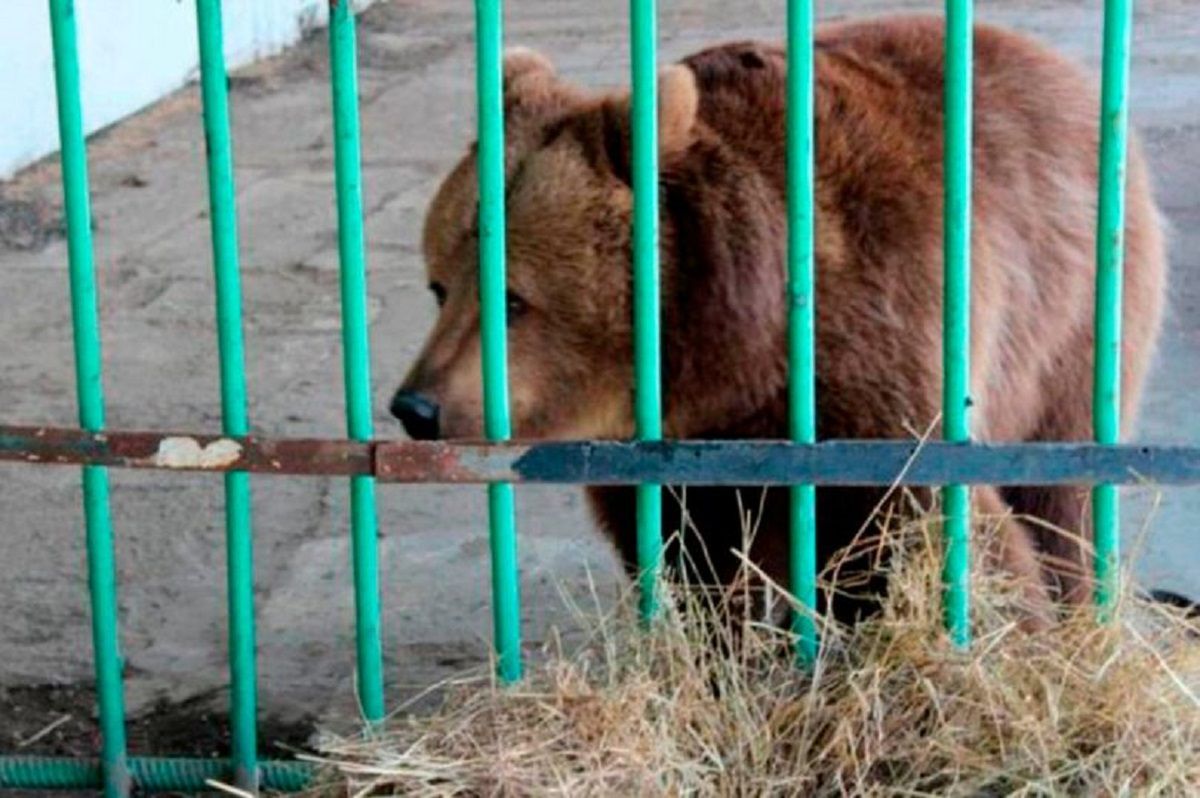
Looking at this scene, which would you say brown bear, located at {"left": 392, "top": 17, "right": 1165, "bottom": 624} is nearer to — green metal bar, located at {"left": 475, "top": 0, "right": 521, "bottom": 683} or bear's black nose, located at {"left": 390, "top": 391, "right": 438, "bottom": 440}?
bear's black nose, located at {"left": 390, "top": 391, "right": 438, "bottom": 440}

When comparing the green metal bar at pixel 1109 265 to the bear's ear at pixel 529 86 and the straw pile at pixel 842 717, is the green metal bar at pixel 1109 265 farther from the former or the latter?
the bear's ear at pixel 529 86

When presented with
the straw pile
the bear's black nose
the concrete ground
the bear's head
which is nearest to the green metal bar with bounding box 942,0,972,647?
the straw pile

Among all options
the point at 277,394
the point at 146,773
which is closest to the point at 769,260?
the point at 146,773

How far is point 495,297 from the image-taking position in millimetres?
3402

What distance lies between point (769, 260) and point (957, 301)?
361mm

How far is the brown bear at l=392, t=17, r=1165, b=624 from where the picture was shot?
3.56 metres

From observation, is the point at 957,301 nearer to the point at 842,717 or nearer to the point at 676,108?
the point at 676,108

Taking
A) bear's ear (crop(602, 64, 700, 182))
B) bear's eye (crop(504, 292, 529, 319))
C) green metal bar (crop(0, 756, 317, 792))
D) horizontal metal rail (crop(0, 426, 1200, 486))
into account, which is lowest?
green metal bar (crop(0, 756, 317, 792))

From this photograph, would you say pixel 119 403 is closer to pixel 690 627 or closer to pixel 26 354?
pixel 26 354

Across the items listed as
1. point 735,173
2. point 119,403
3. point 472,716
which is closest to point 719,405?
point 735,173

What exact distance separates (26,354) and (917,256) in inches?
163

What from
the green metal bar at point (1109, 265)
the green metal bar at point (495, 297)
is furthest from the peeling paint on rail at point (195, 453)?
the green metal bar at point (1109, 265)

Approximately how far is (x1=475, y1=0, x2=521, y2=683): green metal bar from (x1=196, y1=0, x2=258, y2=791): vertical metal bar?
0.40 metres

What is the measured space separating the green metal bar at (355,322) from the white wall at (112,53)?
4688mm
